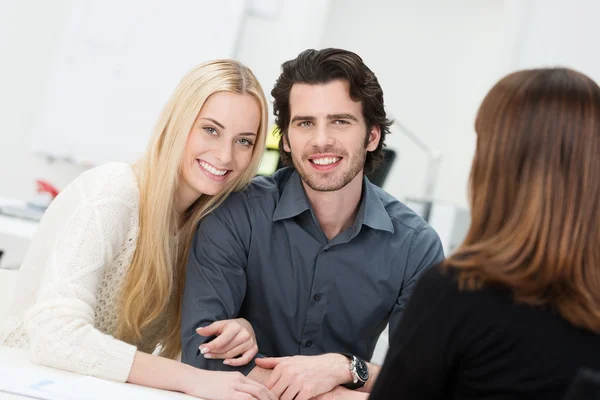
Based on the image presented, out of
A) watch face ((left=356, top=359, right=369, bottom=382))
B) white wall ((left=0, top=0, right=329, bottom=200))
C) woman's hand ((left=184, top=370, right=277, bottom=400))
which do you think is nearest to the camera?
woman's hand ((left=184, top=370, right=277, bottom=400))

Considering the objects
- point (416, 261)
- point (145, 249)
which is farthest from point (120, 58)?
point (416, 261)

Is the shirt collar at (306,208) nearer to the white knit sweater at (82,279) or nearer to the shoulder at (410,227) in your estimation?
the shoulder at (410,227)

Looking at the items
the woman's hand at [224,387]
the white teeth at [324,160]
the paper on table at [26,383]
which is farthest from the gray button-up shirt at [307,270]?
the paper on table at [26,383]

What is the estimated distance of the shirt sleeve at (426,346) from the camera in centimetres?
96

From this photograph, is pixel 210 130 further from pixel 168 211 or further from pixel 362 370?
pixel 362 370

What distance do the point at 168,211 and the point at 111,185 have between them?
169 millimetres

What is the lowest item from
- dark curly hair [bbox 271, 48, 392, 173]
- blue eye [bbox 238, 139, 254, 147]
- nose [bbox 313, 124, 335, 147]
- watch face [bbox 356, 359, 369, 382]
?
watch face [bbox 356, 359, 369, 382]

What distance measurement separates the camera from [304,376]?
1578 mm

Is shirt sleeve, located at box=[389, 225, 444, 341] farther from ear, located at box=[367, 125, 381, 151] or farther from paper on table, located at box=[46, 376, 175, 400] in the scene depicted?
paper on table, located at box=[46, 376, 175, 400]

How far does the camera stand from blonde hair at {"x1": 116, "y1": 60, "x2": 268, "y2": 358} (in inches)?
69.1

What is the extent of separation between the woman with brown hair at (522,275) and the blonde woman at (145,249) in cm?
59

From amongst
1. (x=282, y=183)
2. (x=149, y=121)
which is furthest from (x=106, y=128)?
(x=282, y=183)

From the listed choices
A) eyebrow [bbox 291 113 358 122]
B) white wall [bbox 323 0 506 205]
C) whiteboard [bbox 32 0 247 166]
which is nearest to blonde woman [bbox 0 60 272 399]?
eyebrow [bbox 291 113 358 122]

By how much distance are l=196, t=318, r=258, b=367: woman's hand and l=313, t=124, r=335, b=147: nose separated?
557mm
